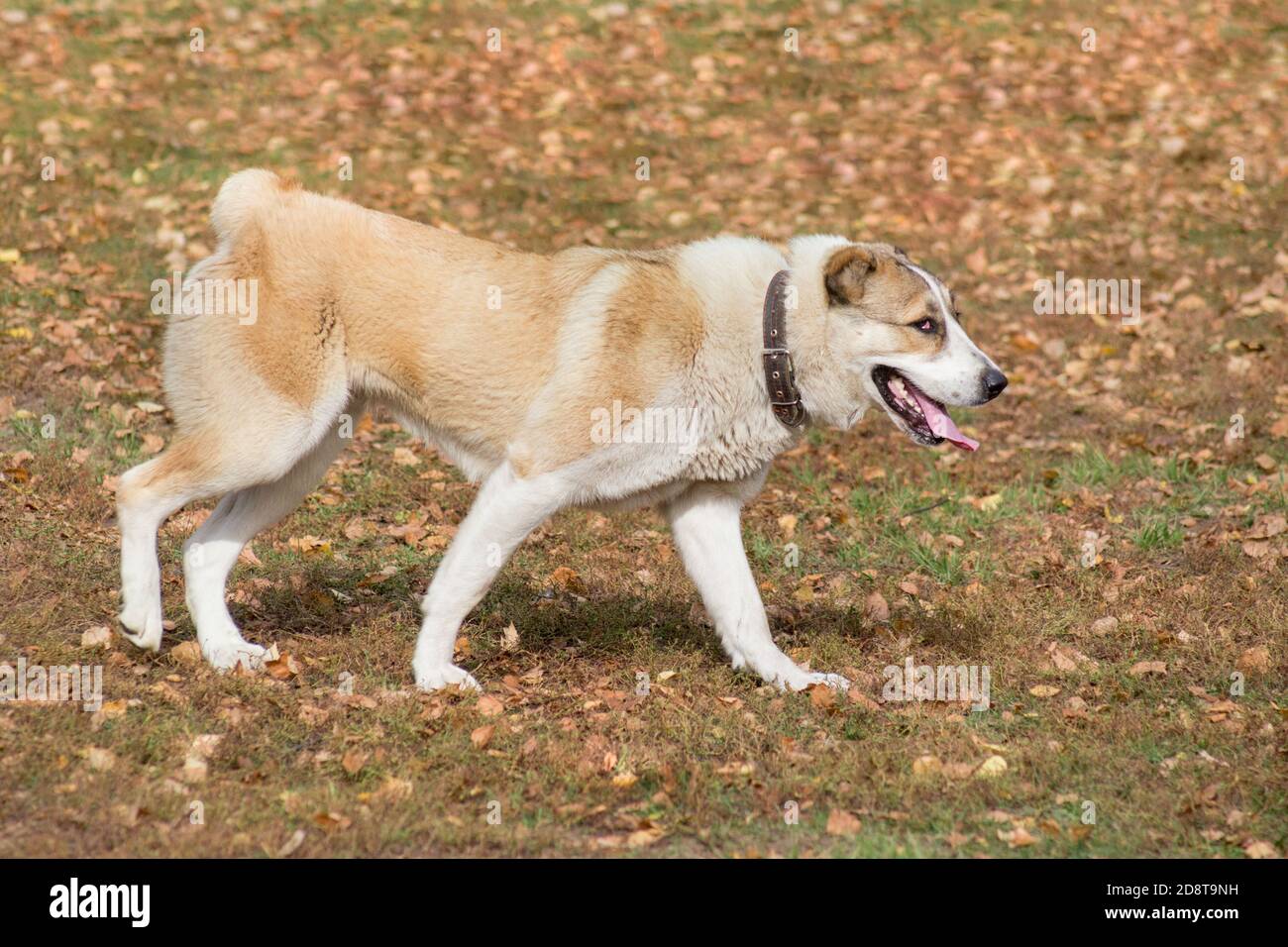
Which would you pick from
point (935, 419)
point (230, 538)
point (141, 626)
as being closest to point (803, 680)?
point (935, 419)

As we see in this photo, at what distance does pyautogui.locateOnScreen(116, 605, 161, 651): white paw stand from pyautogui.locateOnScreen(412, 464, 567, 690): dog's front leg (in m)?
1.03

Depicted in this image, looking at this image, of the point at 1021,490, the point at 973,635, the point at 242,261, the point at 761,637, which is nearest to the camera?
the point at 242,261

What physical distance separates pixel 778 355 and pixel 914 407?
600mm

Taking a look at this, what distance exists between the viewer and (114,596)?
251 inches

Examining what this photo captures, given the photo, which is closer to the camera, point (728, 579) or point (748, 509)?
point (728, 579)

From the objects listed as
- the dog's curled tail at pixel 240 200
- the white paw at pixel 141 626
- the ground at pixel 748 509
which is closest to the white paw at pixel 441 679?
the ground at pixel 748 509

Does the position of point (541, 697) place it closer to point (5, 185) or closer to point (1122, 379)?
point (1122, 379)

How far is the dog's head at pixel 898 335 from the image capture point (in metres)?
5.53

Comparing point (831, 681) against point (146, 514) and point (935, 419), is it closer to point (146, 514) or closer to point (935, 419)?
point (935, 419)

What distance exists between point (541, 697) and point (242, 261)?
210cm

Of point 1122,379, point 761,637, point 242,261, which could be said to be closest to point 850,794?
point 761,637

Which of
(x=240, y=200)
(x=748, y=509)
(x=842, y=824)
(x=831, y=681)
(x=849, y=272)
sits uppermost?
(x=240, y=200)

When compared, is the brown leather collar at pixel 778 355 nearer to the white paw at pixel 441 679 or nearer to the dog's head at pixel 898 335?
the dog's head at pixel 898 335

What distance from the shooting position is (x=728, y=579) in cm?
604
